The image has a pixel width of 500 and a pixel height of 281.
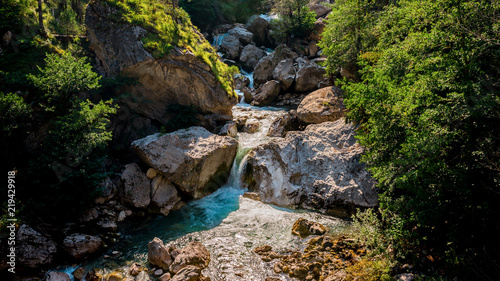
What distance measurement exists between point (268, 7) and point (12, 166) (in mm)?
47961

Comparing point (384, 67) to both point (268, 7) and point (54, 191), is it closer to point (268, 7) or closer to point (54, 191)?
point (54, 191)

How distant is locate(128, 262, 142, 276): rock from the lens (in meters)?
9.57

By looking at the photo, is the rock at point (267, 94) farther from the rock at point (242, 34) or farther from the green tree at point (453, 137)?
the green tree at point (453, 137)

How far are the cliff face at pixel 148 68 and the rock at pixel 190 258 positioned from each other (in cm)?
1153

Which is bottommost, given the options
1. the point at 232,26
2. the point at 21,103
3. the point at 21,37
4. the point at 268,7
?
the point at 21,103

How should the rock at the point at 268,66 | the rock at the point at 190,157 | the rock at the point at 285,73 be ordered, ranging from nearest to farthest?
the rock at the point at 190,157
the rock at the point at 285,73
the rock at the point at 268,66

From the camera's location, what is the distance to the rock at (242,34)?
38.7 meters

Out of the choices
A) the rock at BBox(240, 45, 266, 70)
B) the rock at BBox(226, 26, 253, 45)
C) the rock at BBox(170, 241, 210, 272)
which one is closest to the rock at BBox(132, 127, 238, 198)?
the rock at BBox(170, 241, 210, 272)

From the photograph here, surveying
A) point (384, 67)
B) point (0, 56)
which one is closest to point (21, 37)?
point (0, 56)

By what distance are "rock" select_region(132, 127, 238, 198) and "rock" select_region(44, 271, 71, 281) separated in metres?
6.40

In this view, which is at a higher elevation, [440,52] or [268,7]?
[268,7]

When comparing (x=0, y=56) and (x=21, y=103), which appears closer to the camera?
(x=21, y=103)

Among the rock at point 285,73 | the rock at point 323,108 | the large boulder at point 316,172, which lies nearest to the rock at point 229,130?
the large boulder at point 316,172

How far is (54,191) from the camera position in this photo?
446 inches
